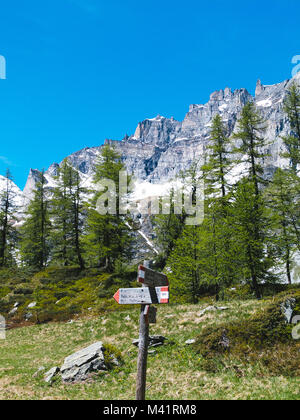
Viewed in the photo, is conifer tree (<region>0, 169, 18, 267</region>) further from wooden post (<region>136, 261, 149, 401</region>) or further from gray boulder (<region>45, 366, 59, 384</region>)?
wooden post (<region>136, 261, 149, 401</region>)

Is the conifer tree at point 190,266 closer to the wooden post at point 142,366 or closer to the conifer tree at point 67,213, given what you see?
the wooden post at point 142,366

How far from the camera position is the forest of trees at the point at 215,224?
18.9m

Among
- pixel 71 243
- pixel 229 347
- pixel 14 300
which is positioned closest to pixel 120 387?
pixel 229 347

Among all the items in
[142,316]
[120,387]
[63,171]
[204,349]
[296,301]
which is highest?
[63,171]

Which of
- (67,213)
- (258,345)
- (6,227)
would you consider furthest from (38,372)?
(6,227)

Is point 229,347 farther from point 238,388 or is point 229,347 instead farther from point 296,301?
point 296,301

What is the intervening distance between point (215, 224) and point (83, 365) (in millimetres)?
15291

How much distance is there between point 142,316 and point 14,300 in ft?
78.8

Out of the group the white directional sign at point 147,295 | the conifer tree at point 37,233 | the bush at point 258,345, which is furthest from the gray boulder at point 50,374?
the conifer tree at point 37,233

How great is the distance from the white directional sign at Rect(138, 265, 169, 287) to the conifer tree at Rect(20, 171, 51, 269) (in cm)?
3448

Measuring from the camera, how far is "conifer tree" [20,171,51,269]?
3749 cm

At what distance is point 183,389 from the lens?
24.8ft

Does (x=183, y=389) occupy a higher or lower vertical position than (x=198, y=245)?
lower

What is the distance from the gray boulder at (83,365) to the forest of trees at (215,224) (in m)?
11.6
